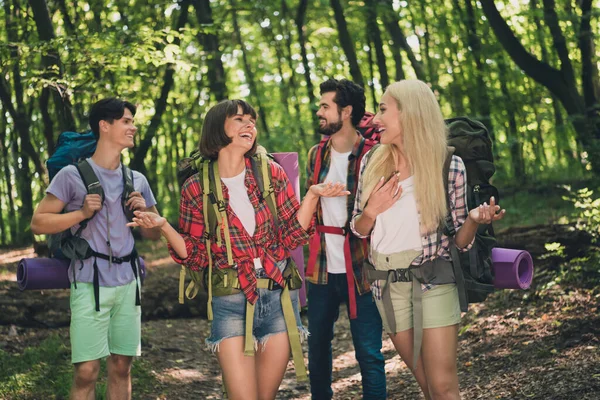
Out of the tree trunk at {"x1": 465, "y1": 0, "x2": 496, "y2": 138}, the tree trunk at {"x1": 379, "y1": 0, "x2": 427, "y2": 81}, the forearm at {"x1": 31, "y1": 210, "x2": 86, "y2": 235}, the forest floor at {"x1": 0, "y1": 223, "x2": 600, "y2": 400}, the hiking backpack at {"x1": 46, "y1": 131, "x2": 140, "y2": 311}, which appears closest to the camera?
the forearm at {"x1": 31, "y1": 210, "x2": 86, "y2": 235}

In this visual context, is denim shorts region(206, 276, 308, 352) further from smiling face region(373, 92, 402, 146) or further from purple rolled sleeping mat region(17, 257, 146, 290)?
purple rolled sleeping mat region(17, 257, 146, 290)

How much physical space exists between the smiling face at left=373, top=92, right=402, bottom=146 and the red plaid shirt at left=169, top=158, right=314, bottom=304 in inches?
26.4

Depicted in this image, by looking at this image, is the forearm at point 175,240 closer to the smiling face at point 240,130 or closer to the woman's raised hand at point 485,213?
the smiling face at point 240,130

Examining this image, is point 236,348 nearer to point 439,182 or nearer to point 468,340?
point 439,182

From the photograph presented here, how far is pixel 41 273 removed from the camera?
511 cm

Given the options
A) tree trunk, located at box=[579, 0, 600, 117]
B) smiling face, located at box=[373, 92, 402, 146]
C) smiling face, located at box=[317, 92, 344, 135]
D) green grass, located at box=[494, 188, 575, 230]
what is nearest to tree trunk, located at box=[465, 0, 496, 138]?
green grass, located at box=[494, 188, 575, 230]

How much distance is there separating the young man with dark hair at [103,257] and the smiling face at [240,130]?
0.81 metres

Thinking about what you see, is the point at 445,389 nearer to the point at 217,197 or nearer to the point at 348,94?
the point at 217,197

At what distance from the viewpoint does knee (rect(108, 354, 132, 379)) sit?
16.8 feet

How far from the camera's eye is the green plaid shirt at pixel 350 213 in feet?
17.5

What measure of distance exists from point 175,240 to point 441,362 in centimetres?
161

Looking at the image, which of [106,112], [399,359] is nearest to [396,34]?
[399,359]

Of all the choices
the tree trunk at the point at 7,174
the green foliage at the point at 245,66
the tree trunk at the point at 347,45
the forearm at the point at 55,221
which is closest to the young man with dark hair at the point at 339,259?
the forearm at the point at 55,221

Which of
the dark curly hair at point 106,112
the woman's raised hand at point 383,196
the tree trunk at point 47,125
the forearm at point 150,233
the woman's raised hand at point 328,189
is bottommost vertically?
the forearm at point 150,233
